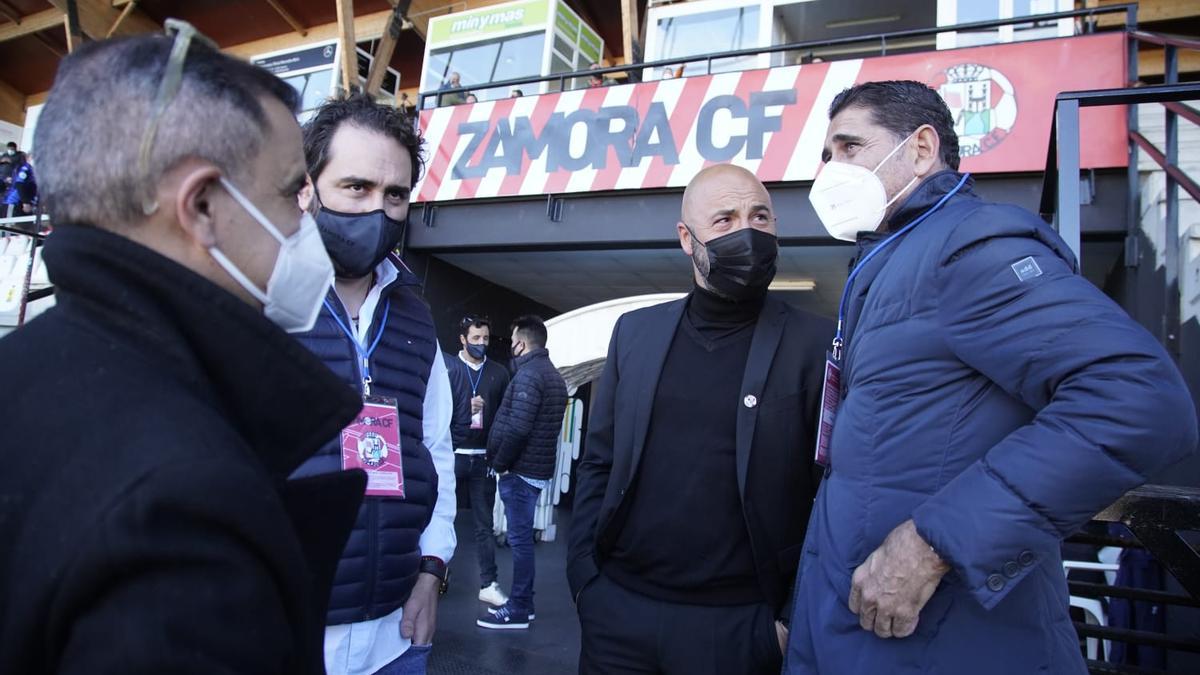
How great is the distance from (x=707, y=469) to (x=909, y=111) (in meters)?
1.03

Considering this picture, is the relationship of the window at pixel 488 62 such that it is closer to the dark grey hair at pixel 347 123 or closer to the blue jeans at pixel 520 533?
the blue jeans at pixel 520 533

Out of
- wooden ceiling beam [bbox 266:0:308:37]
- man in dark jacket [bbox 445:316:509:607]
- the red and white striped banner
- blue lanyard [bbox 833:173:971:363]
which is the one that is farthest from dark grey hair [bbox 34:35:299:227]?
wooden ceiling beam [bbox 266:0:308:37]

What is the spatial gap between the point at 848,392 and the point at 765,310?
0.67 m

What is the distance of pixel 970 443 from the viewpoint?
129 centimetres

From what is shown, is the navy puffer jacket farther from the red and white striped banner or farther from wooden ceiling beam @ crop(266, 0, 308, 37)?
wooden ceiling beam @ crop(266, 0, 308, 37)

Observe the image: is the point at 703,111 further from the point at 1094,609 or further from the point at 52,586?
the point at 52,586

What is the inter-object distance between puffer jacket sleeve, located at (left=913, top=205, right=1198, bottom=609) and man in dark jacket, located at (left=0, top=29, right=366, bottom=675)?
0.95 meters

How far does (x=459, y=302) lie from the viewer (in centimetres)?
1085

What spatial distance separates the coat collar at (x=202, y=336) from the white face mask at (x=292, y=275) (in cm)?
10

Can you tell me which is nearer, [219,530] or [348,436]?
[219,530]

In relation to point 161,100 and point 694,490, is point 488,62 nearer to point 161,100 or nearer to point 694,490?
point 694,490

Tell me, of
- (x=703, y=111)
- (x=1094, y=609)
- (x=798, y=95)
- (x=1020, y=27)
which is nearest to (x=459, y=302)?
(x=703, y=111)

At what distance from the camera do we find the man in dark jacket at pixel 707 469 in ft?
6.19

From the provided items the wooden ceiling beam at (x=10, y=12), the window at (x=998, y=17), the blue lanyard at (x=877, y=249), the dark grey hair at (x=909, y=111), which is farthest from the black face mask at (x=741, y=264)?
the wooden ceiling beam at (x=10, y=12)
